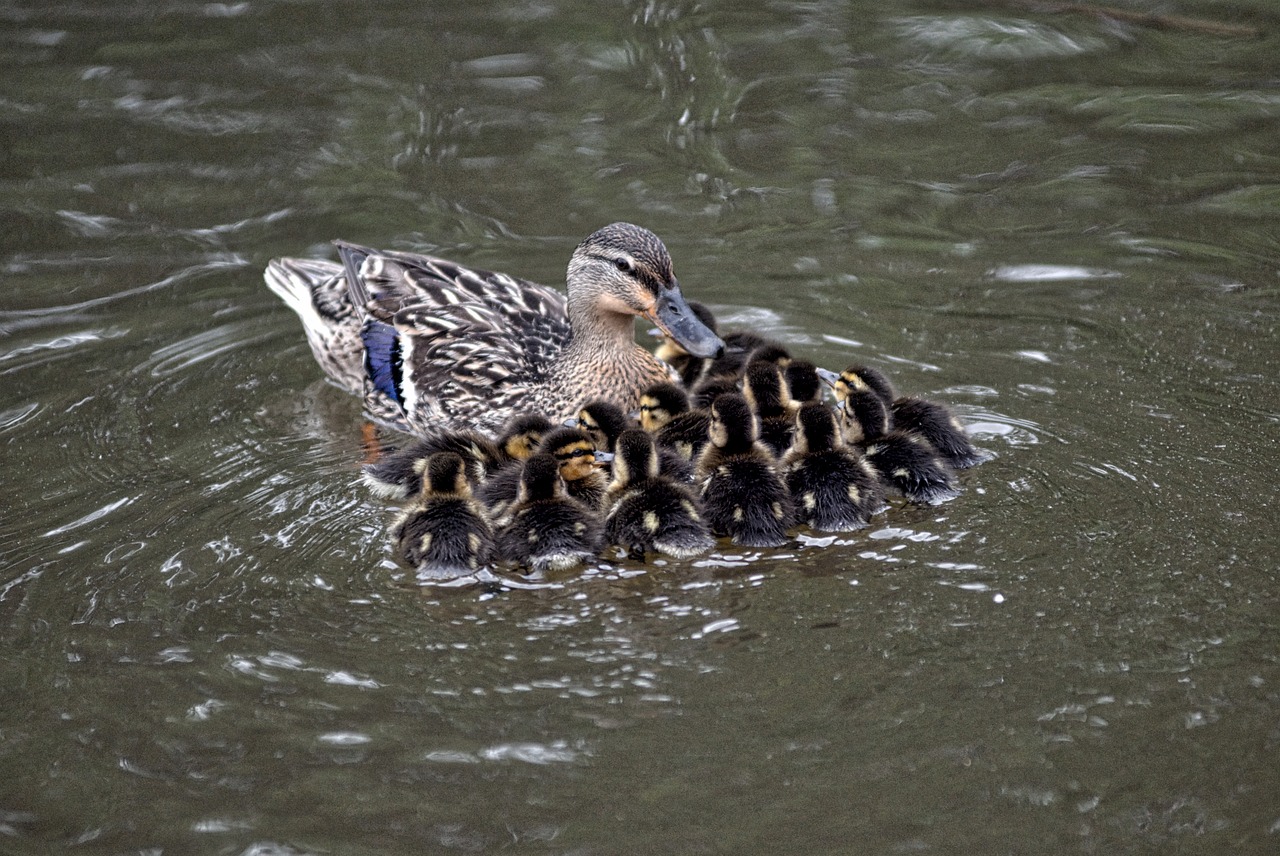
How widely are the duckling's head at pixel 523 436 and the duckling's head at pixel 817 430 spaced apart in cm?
92

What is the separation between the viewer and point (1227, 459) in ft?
15.8

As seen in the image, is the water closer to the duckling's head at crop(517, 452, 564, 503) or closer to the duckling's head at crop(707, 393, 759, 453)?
the duckling's head at crop(517, 452, 564, 503)

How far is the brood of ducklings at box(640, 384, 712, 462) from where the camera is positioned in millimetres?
5086

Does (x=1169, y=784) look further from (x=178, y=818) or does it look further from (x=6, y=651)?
(x=6, y=651)

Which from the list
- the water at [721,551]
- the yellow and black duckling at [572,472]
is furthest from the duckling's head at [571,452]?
the water at [721,551]

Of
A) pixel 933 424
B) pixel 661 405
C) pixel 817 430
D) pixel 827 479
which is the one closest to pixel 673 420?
pixel 661 405

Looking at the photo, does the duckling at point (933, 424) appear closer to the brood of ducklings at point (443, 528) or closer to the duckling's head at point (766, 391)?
the duckling's head at point (766, 391)

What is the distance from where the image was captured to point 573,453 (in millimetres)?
4762

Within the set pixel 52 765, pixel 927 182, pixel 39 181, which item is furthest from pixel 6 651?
pixel 927 182

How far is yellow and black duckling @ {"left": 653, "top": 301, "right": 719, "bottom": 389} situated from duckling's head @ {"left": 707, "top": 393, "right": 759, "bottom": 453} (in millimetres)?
1191

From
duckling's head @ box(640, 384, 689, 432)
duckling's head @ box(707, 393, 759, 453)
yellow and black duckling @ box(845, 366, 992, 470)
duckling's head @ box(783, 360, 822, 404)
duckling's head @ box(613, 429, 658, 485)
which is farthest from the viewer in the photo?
duckling's head @ box(640, 384, 689, 432)

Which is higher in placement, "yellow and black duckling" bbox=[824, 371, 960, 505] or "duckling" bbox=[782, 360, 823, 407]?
"duckling" bbox=[782, 360, 823, 407]

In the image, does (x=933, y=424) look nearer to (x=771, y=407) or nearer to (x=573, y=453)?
(x=771, y=407)

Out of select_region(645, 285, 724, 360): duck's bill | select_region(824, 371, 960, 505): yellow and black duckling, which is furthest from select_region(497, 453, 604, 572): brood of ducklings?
select_region(645, 285, 724, 360): duck's bill
